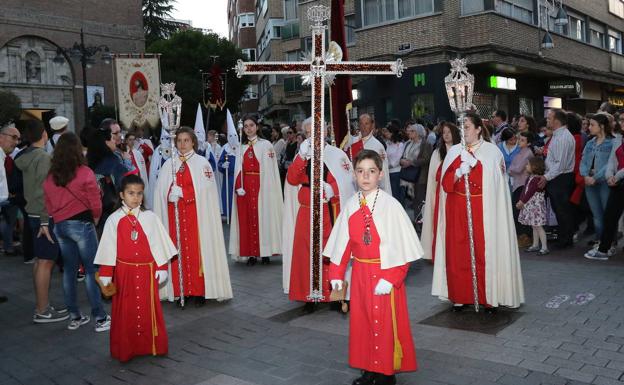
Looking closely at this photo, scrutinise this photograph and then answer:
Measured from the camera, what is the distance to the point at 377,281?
14.5 feet

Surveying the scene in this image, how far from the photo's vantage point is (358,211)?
4.58 m

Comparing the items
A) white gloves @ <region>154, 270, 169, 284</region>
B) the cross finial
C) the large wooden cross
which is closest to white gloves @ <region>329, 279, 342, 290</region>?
white gloves @ <region>154, 270, 169, 284</region>

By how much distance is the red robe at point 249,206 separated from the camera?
31.7ft

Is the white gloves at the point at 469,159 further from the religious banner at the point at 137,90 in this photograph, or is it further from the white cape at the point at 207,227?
the religious banner at the point at 137,90

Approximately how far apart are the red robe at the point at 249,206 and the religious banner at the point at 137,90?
33.2 feet

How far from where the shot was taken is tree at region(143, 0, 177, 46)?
60.3 m

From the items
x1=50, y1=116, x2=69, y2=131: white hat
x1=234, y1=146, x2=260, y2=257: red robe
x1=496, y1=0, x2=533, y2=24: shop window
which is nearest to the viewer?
x1=50, y1=116, x2=69, y2=131: white hat

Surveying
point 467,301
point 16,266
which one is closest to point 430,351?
point 467,301

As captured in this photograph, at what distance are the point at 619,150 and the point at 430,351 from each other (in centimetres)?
489

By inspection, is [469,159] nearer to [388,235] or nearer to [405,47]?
[388,235]

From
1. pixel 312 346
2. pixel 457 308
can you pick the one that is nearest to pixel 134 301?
pixel 312 346

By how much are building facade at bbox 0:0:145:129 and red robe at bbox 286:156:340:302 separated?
33.5m

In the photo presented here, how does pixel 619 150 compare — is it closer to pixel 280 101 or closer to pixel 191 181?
pixel 191 181

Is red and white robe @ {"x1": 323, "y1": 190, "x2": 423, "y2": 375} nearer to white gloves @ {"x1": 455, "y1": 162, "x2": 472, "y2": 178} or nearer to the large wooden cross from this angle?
white gloves @ {"x1": 455, "y1": 162, "x2": 472, "y2": 178}
